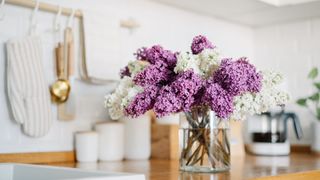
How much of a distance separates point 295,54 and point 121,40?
948mm

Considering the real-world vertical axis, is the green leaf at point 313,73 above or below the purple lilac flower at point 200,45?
above

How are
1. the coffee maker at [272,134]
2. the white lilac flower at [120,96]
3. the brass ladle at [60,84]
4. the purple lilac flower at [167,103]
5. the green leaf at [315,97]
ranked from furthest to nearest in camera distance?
the green leaf at [315,97] < the coffee maker at [272,134] < the brass ladle at [60,84] < the white lilac flower at [120,96] < the purple lilac flower at [167,103]

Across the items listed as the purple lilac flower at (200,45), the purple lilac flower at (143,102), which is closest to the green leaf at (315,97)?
the purple lilac flower at (200,45)

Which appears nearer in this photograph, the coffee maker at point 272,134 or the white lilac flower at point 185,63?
the white lilac flower at point 185,63

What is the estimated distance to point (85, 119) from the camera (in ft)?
5.71

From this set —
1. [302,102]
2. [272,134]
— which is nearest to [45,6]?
[272,134]

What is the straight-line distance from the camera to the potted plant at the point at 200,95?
1.18 meters

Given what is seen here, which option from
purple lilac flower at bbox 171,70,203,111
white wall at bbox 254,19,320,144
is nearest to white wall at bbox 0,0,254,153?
white wall at bbox 254,19,320,144

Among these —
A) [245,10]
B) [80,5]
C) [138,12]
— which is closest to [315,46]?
[245,10]

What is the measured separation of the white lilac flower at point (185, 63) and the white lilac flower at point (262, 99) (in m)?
0.13

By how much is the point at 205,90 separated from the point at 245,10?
111 centimetres

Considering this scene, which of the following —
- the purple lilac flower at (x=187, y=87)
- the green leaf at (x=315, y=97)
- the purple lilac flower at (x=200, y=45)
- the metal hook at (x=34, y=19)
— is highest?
the metal hook at (x=34, y=19)

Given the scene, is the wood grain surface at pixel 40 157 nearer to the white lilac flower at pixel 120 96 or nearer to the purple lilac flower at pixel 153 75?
the white lilac flower at pixel 120 96

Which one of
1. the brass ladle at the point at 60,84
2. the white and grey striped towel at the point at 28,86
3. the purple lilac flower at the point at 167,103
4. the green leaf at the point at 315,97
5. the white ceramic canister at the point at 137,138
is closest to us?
the purple lilac flower at the point at 167,103
